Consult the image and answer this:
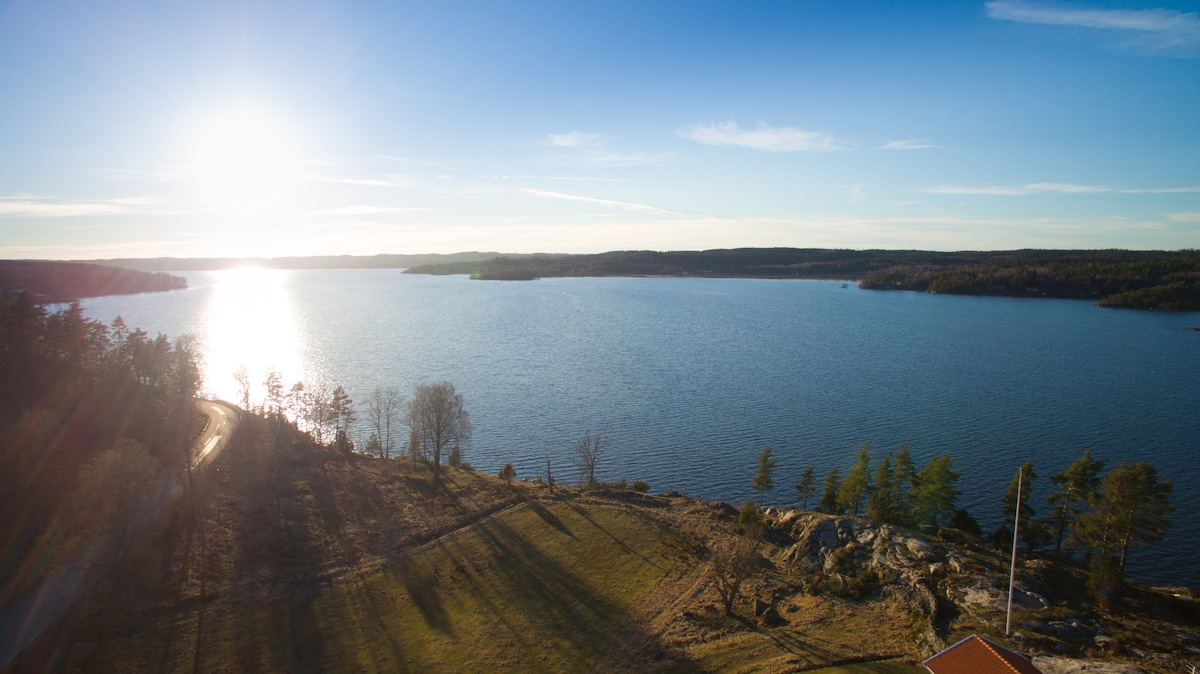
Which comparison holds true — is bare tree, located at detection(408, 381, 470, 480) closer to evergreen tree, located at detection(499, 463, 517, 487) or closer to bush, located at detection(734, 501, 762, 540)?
evergreen tree, located at detection(499, 463, 517, 487)

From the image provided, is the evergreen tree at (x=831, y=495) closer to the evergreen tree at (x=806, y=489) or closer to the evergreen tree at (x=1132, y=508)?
the evergreen tree at (x=806, y=489)

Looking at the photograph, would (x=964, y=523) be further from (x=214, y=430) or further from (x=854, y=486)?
(x=214, y=430)

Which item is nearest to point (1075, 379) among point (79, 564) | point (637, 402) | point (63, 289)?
point (637, 402)

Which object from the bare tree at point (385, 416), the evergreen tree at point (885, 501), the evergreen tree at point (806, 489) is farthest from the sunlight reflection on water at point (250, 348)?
the evergreen tree at point (885, 501)

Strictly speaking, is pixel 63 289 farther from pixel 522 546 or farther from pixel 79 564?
pixel 522 546

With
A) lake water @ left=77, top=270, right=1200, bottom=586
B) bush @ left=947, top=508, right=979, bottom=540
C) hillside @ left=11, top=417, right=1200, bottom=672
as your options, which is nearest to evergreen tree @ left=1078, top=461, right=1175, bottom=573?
hillside @ left=11, top=417, right=1200, bottom=672

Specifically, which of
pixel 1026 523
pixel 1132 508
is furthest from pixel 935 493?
pixel 1132 508
